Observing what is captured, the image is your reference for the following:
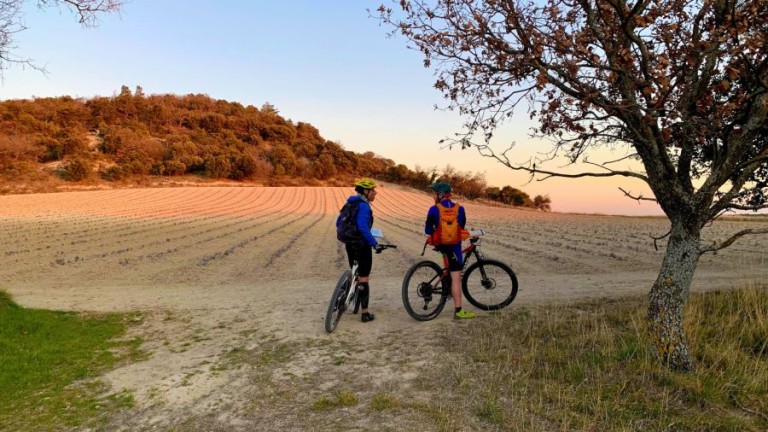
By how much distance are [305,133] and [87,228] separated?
69668 mm

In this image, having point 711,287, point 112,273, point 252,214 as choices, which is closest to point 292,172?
point 252,214

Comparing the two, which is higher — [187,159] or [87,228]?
[187,159]

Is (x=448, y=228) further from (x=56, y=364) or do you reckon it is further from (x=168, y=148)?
(x=168, y=148)

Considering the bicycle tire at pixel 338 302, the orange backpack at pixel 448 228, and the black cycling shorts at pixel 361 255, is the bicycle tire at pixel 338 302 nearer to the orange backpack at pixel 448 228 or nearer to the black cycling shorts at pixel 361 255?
the black cycling shorts at pixel 361 255

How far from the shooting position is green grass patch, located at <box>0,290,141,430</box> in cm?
482

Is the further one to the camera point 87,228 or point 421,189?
point 421,189

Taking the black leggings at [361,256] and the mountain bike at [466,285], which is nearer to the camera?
the black leggings at [361,256]

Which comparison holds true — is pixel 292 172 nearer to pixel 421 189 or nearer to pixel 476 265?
pixel 421 189

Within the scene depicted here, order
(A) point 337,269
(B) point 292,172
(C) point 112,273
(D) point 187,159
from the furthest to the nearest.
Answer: (B) point 292,172
(D) point 187,159
(A) point 337,269
(C) point 112,273

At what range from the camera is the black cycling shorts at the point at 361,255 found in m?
6.93

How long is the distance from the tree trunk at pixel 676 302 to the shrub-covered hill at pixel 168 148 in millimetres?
37095

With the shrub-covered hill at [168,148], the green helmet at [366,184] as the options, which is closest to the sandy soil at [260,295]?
the green helmet at [366,184]

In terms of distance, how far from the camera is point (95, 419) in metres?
4.64

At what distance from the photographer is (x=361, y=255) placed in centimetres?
697
